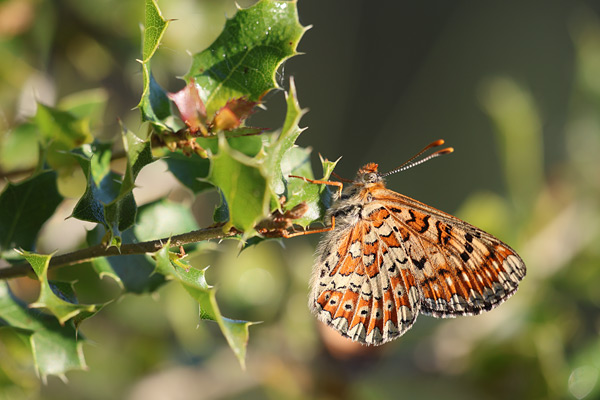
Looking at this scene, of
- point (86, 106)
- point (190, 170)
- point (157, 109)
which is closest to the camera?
point (157, 109)

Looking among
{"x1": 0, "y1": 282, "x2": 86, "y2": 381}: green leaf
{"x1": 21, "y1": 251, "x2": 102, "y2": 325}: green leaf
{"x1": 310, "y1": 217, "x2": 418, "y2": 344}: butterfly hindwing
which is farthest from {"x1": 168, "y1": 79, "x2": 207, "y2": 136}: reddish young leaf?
{"x1": 310, "y1": 217, "x2": 418, "y2": 344}: butterfly hindwing

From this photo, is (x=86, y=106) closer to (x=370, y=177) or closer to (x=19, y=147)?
(x=19, y=147)

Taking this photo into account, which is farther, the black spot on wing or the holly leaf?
the black spot on wing

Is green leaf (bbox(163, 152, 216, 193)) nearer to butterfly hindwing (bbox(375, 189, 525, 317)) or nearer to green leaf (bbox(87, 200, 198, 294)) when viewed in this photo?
green leaf (bbox(87, 200, 198, 294))

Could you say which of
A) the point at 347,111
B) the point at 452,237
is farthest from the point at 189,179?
the point at 347,111

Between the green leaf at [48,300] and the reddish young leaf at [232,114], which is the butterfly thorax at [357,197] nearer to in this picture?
the reddish young leaf at [232,114]

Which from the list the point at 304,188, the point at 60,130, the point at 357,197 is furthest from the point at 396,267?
the point at 60,130
